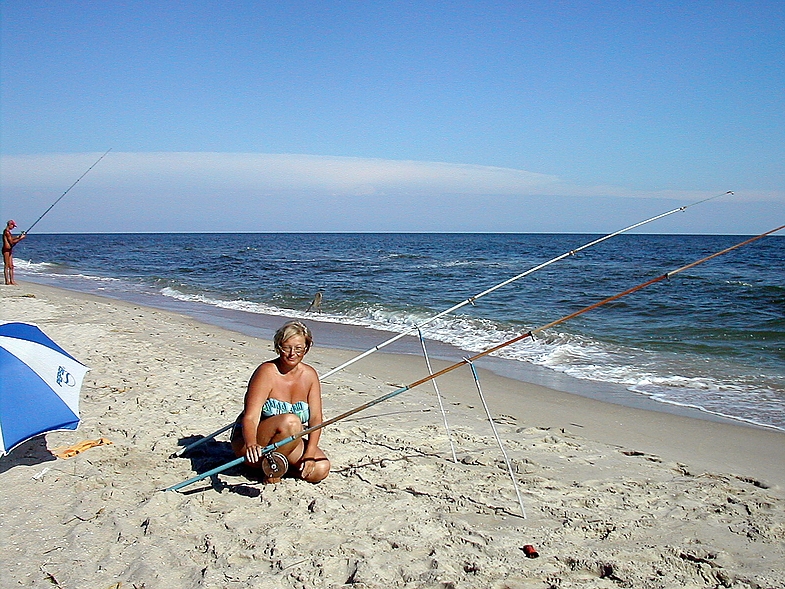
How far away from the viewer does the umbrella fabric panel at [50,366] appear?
3691 millimetres

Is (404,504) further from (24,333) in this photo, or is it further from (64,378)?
(24,333)

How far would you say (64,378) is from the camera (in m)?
3.88

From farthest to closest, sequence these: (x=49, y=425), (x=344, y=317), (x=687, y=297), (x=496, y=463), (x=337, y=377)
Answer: (x=687, y=297) < (x=344, y=317) < (x=337, y=377) < (x=496, y=463) < (x=49, y=425)

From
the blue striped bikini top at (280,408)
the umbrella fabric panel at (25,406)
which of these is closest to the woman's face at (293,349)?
the blue striped bikini top at (280,408)

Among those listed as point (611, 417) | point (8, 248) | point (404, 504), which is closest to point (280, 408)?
point (404, 504)

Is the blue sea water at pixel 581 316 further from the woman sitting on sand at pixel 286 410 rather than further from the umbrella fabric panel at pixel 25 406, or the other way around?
the umbrella fabric panel at pixel 25 406

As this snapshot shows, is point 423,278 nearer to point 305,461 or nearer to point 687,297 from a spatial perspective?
point 687,297

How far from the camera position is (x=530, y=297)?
53.1ft

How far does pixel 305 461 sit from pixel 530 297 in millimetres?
13041

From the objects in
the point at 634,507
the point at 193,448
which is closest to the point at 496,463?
the point at 634,507

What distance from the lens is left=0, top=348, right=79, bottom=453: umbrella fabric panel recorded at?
341 centimetres

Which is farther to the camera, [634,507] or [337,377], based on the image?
[337,377]

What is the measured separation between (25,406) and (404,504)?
7.29 ft

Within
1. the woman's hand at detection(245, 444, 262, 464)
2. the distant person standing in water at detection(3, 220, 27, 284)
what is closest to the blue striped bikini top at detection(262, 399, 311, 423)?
the woman's hand at detection(245, 444, 262, 464)
